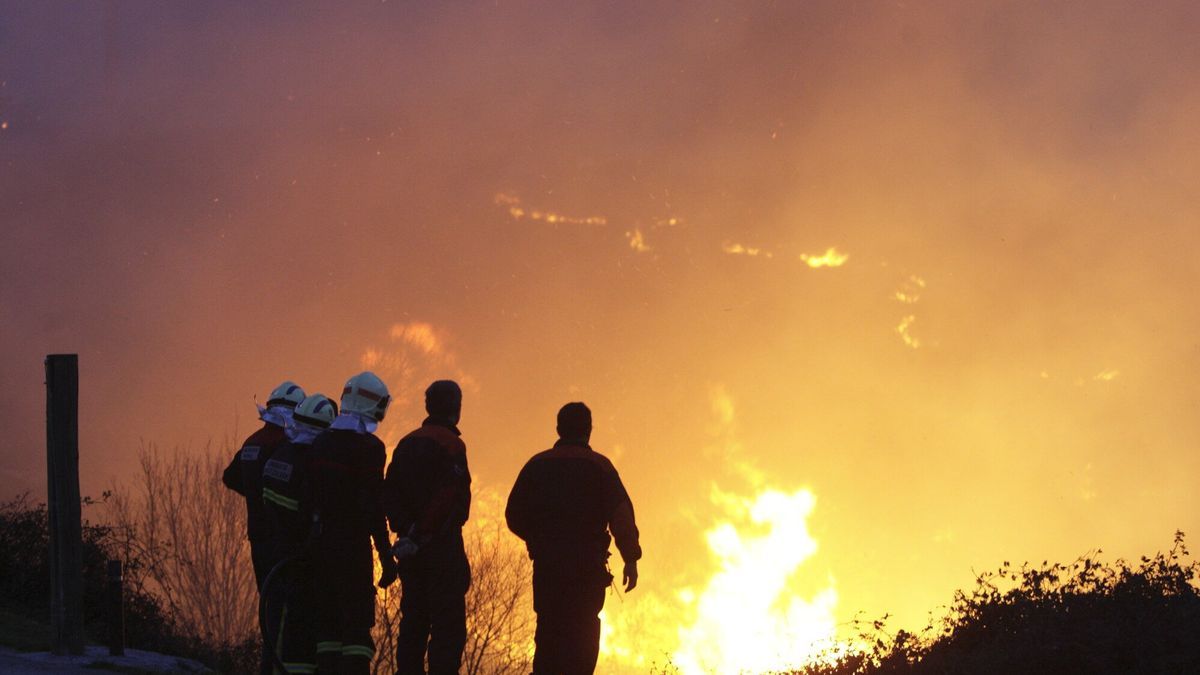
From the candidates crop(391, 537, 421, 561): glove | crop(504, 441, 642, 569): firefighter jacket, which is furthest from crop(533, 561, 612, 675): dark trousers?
crop(391, 537, 421, 561): glove

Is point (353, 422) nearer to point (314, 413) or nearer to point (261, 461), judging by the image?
point (314, 413)

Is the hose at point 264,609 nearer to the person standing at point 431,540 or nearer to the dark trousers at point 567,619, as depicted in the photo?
the person standing at point 431,540

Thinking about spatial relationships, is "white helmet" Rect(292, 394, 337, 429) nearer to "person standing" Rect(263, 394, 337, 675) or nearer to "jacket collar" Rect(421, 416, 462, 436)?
"person standing" Rect(263, 394, 337, 675)

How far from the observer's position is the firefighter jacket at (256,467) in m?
11.2

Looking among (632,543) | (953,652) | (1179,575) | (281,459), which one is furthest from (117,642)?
(1179,575)

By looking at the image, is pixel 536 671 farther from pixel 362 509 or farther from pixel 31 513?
pixel 31 513

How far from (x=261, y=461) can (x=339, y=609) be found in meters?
1.75

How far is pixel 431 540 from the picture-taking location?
A: 10.4m

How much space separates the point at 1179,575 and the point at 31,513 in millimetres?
19315

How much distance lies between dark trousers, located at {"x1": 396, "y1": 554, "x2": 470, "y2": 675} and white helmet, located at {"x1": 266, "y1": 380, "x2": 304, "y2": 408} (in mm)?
1989

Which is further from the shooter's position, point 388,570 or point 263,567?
point 263,567

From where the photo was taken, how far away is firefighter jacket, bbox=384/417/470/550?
10.5 meters

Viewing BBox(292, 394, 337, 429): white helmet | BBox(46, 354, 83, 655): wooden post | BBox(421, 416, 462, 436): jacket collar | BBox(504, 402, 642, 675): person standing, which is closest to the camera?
BBox(292, 394, 337, 429): white helmet

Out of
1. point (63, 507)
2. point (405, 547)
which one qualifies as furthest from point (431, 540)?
point (63, 507)
